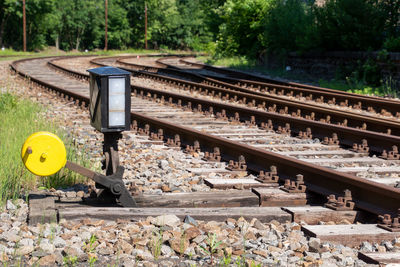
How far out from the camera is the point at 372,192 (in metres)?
4.51

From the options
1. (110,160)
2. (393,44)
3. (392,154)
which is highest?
(393,44)

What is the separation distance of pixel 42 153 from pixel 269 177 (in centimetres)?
223

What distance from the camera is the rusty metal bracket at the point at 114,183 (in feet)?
14.5

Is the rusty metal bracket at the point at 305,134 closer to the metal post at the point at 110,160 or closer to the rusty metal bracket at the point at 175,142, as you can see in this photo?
the rusty metal bracket at the point at 175,142

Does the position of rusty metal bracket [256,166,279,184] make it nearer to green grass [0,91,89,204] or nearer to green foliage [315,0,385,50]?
green grass [0,91,89,204]

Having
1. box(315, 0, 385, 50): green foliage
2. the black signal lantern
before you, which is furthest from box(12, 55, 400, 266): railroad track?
box(315, 0, 385, 50): green foliage

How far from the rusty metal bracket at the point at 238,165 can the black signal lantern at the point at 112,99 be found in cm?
173

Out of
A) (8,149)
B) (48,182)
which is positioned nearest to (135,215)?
(48,182)

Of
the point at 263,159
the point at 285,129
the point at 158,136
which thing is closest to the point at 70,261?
the point at 263,159

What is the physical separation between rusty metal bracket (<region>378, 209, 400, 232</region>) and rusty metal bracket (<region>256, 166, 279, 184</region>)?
4.39ft

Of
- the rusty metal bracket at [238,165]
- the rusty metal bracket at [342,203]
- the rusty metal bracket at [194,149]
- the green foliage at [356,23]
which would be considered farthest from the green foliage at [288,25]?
the rusty metal bracket at [342,203]

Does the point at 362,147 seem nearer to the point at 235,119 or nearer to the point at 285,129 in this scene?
the point at 285,129

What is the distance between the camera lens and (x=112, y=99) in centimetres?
450

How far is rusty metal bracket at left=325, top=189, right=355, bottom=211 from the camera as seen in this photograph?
4.53m
